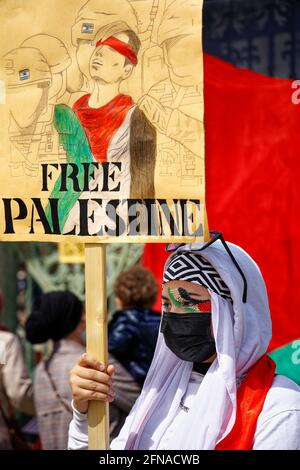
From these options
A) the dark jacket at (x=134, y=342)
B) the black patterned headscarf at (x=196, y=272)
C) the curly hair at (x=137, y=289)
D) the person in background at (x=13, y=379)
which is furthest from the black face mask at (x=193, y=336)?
the person in background at (x=13, y=379)

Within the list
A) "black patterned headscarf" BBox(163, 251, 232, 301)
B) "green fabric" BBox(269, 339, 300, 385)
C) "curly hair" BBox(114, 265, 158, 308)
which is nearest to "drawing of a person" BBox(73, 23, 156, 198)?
"black patterned headscarf" BBox(163, 251, 232, 301)

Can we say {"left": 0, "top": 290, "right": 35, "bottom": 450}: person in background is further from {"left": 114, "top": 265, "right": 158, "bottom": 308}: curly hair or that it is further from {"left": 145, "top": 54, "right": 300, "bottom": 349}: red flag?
{"left": 145, "top": 54, "right": 300, "bottom": 349}: red flag

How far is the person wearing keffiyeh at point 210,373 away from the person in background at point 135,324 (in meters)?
1.46

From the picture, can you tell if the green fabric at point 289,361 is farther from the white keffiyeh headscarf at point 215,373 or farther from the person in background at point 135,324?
the person in background at point 135,324

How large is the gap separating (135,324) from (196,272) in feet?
5.81

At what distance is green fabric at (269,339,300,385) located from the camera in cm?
321

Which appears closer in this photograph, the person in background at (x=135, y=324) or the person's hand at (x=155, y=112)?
the person's hand at (x=155, y=112)

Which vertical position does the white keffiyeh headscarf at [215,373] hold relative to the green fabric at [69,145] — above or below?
below

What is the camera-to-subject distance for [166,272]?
2.73m

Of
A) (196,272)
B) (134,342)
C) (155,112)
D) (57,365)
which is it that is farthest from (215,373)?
(57,365)

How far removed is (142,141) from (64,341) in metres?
2.22

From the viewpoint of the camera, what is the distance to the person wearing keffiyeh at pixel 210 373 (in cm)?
245
